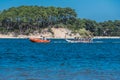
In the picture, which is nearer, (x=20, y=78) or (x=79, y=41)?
(x=20, y=78)

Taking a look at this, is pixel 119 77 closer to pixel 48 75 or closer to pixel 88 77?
pixel 88 77

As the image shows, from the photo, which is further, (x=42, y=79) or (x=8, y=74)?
(x=8, y=74)

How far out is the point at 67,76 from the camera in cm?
3641

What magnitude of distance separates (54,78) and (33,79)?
169 centimetres

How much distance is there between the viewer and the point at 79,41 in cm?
15362

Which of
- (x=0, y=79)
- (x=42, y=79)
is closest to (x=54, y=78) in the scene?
(x=42, y=79)

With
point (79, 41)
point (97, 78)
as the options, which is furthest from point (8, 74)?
point (79, 41)

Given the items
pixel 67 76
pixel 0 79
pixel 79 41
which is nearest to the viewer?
pixel 0 79

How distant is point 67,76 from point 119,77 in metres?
3.91

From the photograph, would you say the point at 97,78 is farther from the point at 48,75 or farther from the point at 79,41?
the point at 79,41

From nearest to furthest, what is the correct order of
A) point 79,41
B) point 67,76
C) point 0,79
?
point 0,79 < point 67,76 < point 79,41

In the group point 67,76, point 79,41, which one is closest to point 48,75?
point 67,76

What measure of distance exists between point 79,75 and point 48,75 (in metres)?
2.39

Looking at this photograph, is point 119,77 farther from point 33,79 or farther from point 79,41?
point 79,41
